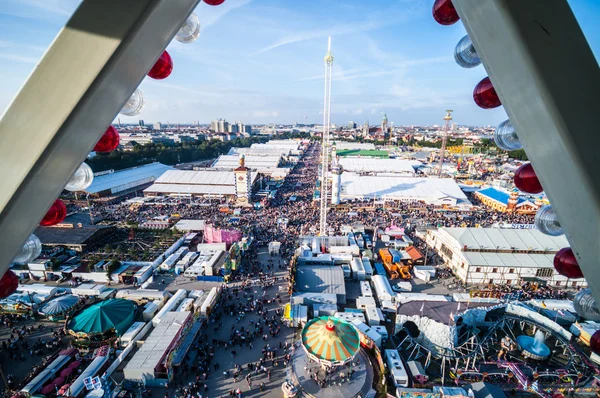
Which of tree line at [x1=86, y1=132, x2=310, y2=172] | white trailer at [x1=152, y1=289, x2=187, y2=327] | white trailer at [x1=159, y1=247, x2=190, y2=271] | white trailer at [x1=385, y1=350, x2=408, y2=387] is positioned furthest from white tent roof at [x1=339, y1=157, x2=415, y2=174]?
white trailer at [x1=385, y1=350, x2=408, y2=387]

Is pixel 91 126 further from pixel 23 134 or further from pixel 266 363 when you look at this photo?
pixel 266 363

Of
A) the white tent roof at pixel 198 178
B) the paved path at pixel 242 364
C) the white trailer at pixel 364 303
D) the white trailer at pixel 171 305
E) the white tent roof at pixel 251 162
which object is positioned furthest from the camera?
the white tent roof at pixel 251 162

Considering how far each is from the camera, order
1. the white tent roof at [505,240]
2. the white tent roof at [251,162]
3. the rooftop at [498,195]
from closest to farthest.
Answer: the white tent roof at [505,240], the rooftop at [498,195], the white tent roof at [251,162]

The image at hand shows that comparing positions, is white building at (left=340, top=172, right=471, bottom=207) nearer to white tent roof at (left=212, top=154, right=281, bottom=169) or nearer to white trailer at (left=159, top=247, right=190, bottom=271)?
white trailer at (left=159, top=247, right=190, bottom=271)

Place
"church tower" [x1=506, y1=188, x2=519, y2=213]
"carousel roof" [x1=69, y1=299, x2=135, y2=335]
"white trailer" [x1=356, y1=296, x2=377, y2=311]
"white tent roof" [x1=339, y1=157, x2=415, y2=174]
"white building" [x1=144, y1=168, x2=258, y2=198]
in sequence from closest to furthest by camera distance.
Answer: "carousel roof" [x1=69, y1=299, x2=135, y2=335], "white trailer" [x1=356, y1=296, x2=377, y2=311], "church tower" [x1=506, y1=188, x2=519, y2=213], "white building" [x1=144, y1=168, x2=258, y2=198], "white tent roof" [x1=339, y1=157, x2=415, y2=174]

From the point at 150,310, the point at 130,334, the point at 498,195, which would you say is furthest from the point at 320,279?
the point at 498,195

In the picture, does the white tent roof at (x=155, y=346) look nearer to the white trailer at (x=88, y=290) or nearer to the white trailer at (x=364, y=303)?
the white trailer at (x=88, y=290)

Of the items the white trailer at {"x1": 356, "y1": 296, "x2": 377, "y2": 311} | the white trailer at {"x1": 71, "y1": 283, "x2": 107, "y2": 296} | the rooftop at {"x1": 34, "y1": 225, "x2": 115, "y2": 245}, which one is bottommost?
the white trailer at {"x1": 356, "y1": 296, "x2": 377, "y2": 311}

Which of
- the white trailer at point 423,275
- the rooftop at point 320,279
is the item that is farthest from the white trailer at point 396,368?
Answer: the white trailer at point 423,275
